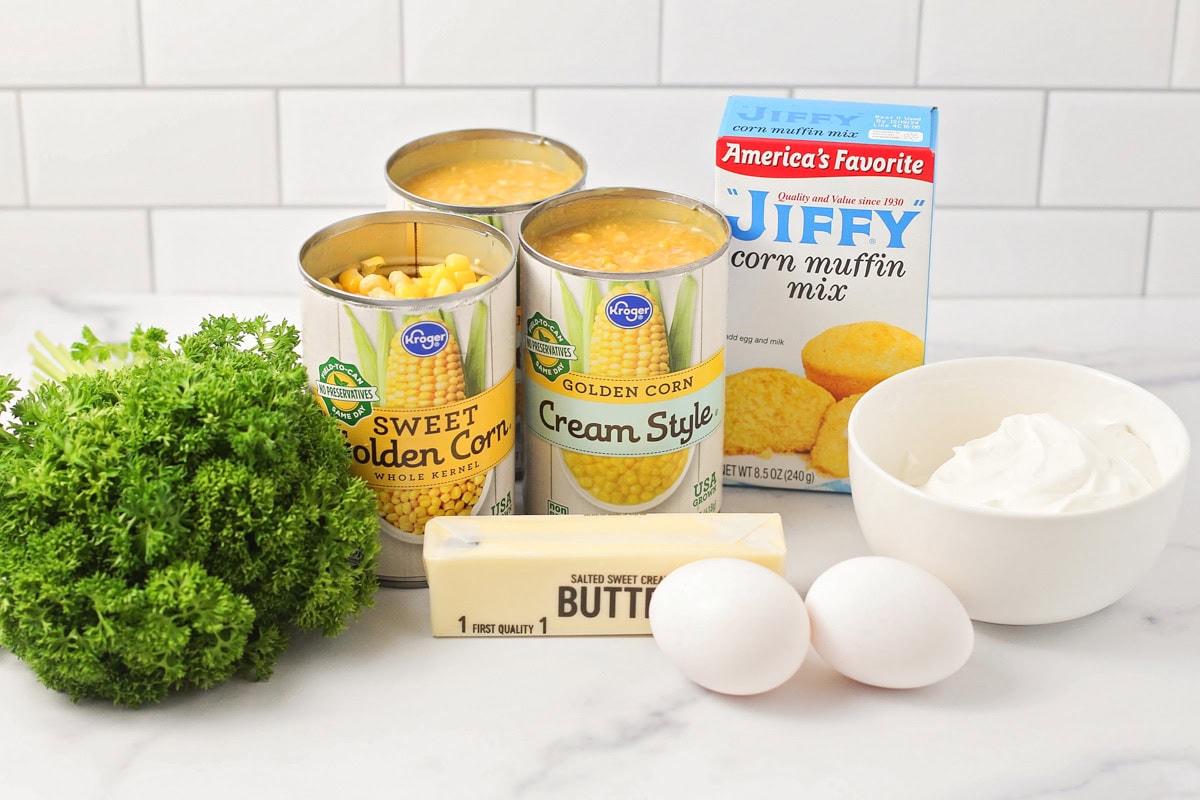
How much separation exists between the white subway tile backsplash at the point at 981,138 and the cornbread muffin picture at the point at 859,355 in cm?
42

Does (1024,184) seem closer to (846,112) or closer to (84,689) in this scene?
(846,112)

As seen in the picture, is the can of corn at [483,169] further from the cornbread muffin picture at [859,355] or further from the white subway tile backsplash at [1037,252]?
the white subway tile backsplash at [1037,252]

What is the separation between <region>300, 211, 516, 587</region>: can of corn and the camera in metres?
1.12

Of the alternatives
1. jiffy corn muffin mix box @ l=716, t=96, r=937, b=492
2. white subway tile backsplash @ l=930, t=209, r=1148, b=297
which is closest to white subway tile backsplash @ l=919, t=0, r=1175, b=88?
white subway tile backsplash @ l=930, t=209, r=1148, b=297

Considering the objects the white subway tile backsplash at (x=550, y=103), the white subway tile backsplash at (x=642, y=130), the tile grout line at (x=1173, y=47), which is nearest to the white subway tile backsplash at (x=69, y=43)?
the white subway tile backsplash at (x=550, y=103)

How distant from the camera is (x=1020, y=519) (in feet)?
3.49

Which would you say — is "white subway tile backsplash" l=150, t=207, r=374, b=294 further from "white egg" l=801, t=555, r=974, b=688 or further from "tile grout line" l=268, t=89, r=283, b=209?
"white egg" l=801, t=555, r=974, b=688

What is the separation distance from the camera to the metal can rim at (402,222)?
110cm

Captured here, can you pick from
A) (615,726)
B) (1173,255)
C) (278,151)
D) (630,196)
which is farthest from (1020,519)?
(278,151)

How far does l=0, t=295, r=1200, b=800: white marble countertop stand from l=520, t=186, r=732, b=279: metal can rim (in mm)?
287

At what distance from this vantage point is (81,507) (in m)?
1.04

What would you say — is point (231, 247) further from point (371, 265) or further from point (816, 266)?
point (816, 266)

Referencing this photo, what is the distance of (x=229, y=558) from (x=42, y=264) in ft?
2.80

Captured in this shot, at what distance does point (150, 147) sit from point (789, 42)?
2.40 ft
